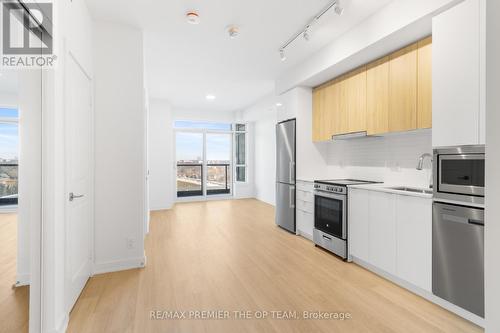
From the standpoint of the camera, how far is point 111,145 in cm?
282

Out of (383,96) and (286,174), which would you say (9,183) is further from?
(383,96)

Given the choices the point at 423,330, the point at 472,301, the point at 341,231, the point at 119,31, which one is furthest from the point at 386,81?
the point at 119,31

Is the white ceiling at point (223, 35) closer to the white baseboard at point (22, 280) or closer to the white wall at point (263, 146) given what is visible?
the white wall at point (263, 146)

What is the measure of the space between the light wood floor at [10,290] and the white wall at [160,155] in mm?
3490

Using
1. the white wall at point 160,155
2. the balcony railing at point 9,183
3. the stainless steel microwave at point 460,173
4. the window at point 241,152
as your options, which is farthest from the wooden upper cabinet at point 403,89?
the window at point 241,152

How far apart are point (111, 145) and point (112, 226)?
92cm

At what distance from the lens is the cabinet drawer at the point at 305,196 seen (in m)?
→ 3.88

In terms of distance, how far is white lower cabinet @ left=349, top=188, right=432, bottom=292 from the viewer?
2.26 m

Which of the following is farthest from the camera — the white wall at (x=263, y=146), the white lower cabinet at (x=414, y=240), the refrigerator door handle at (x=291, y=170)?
the white wall at (x=263, y=146)

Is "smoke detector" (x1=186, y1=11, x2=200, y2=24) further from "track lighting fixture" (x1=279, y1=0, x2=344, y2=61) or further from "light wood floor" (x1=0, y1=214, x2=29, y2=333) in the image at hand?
"light wood floor" (x1=0, y1=214, x2=29, y2=333)

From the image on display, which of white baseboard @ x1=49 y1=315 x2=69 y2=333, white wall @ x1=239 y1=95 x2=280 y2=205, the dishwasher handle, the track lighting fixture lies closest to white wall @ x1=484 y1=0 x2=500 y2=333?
the dishwasher handle

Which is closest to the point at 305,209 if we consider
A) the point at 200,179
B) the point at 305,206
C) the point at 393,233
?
the point at 305,206

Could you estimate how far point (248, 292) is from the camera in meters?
2.35

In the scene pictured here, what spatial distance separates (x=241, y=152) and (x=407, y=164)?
219 inches
